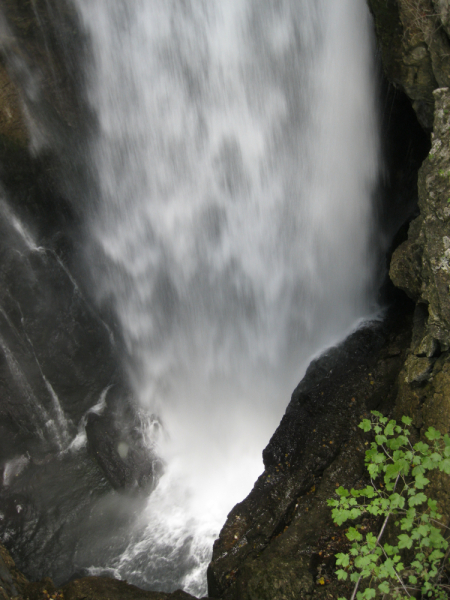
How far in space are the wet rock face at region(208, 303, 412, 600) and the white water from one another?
1.68m

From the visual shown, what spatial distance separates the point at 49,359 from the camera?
985 centimetres

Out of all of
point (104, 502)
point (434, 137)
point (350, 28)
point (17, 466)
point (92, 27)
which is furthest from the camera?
point (17, 466)

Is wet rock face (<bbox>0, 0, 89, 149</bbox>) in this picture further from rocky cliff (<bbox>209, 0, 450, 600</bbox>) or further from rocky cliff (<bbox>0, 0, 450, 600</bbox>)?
rocky cliff (<bbox>209, 0, 450, 600</bbox>)

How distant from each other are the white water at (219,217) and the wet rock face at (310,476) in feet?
5.52

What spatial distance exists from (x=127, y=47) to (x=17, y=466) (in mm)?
9758

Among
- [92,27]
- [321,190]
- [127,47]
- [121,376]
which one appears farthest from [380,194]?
[121,376]

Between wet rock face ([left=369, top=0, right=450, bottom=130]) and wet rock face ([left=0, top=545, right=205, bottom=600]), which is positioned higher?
wet rock face ([left=369, top=0, right=450, bottom=130])

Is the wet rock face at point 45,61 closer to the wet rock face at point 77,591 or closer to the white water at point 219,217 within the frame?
the white water at point 219,217

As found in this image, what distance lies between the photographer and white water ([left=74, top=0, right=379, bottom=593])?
7.81 metres

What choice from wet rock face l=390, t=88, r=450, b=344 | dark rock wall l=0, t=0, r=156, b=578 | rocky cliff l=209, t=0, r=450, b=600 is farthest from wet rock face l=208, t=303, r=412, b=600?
dark rock wall l=0, t=0, r=156, b=578

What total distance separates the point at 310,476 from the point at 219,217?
5761mm

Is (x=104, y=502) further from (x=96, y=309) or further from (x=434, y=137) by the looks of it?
(x=434, y=137)

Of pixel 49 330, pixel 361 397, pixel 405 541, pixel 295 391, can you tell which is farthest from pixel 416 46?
pixel 49 330

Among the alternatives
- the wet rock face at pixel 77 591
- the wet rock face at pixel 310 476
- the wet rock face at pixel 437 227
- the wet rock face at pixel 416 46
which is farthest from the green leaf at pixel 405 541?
the wet rock face at pixel 416 46
